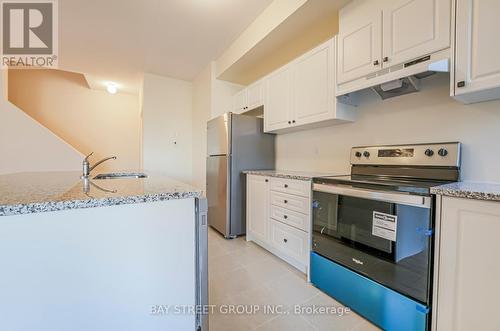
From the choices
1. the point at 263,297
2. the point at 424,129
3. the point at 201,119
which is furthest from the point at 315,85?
the point at 201,119

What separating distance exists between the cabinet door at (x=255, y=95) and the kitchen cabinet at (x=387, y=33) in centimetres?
119

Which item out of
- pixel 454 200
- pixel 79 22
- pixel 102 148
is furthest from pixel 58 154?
pixel 454 200

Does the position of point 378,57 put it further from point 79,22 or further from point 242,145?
point 79,22

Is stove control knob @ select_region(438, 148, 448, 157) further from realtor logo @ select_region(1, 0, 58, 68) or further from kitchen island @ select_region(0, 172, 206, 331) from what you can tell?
realtor logo @ select_region(1, 0, 58, 68)

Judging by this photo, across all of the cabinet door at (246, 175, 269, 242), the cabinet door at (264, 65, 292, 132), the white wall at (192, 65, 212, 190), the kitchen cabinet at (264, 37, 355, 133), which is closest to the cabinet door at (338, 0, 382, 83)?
the kitchen cabinet at (264, 37, 355, 133)

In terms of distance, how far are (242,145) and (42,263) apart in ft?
7.56

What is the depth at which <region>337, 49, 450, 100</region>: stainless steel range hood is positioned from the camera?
128 cm

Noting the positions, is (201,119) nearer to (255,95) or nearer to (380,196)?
(255,95)

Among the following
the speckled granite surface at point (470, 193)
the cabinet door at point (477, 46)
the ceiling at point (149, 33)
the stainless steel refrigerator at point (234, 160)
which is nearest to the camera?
the speckled granite surface at point (470, 193)

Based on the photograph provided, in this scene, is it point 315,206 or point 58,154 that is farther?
point 58,154

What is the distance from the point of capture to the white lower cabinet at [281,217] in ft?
6.37

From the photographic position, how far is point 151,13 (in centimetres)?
249

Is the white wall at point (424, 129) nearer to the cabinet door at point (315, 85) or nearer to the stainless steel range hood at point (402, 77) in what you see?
the stainless steel range hood at point (402, 77)

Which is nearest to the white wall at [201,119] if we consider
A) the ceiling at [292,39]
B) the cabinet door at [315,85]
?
the ceiling at [292,39]
